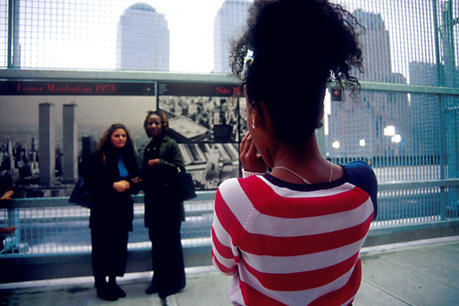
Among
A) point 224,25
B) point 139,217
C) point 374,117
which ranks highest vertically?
point 224,25

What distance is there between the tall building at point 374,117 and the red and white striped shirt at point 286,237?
3478 millimetres

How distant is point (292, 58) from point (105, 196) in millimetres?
2900

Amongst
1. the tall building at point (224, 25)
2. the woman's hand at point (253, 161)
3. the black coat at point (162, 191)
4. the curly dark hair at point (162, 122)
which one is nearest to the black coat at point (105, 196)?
Answer: the black coat at point (162, 191)

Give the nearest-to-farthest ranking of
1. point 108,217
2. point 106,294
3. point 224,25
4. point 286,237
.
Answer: point 286,237 → point 106,294 → point 108,217 → point 224,25

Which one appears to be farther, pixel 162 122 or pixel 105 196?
pixel 162 122

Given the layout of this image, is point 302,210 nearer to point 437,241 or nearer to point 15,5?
point 15,5

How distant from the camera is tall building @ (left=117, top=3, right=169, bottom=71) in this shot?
3.74 metres

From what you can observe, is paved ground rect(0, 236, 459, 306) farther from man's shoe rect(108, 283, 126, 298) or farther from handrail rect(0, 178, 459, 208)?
handrail rect(0, 178, 459, 208)

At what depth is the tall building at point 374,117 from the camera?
166 inches

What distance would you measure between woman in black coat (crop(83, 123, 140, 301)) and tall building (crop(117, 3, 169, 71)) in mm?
1142

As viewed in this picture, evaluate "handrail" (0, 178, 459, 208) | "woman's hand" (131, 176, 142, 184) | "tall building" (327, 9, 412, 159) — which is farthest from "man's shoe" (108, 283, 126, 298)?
"tall building" (327, 9, 412, 159)

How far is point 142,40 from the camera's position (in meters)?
3.82

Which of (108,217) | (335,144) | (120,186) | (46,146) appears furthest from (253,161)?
(335,144)

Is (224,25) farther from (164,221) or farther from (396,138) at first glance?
(396,138)
